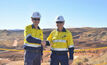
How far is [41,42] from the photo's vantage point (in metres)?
4.01

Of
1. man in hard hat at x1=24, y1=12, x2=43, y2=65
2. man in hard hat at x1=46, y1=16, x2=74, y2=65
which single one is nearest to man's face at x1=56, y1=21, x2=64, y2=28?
man in hard hat at x1=46, y1=16, x2=74, y2=65

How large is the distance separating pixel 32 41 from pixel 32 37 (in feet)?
0.33

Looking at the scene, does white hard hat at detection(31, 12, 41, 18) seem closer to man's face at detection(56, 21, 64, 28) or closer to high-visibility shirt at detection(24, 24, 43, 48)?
high-visibility shirt at detection(24, 24, 43, 48)

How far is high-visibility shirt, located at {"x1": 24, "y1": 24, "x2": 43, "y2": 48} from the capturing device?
3848 mm

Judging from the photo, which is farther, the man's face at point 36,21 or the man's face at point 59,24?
the man's face at point 36,21

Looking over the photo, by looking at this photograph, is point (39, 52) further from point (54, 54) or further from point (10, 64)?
point (10, 64)

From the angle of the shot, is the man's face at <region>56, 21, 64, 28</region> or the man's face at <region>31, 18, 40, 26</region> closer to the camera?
the man's face at <region>56, 21, 64, 28</region>

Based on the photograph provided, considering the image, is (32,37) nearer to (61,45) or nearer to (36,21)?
(36,21)

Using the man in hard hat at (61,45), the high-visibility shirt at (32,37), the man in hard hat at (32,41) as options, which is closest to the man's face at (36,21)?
the man in hard hat at (32,41)

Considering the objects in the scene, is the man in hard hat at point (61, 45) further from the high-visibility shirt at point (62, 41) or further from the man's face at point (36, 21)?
the man's face at point (36, 21)

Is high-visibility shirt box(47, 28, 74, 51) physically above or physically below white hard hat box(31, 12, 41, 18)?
below

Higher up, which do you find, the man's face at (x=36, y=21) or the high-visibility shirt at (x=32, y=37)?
the man's face at (x=36, y=21)

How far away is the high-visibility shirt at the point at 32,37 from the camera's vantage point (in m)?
3.85

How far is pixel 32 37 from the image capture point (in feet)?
12.7
